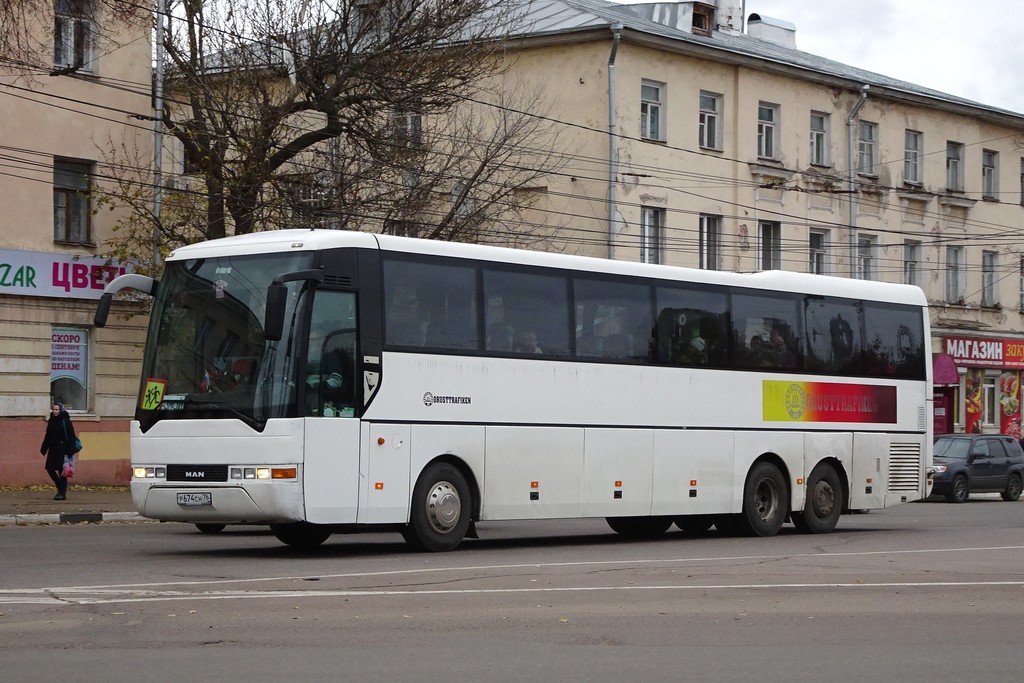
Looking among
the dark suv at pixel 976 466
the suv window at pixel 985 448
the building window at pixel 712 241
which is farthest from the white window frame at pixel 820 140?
the suv window at pixel 985 448

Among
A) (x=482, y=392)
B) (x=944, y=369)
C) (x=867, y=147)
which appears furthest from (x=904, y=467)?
(x=944, y=369)

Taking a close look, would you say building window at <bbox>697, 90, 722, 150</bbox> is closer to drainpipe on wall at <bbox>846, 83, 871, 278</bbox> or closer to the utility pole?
drainpipe on wall at <bbox>846, 83, 871, 278</bbox>

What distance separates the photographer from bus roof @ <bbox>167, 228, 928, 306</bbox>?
16.5 metres

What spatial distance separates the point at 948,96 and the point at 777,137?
36.6 ft

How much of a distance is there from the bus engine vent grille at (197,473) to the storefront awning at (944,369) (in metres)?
37.7

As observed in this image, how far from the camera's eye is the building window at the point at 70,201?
30.8 meters

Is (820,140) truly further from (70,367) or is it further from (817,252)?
(70,367)

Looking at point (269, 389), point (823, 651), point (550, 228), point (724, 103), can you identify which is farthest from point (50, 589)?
point (724, 103)

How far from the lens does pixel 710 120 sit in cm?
4416

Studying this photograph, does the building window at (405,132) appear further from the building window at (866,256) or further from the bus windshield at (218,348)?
the building window at (866,256)

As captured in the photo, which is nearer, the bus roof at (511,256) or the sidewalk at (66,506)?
the bus roof at (511,256)

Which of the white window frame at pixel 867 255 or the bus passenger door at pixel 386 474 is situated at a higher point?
the white window frame at pixel 867 255

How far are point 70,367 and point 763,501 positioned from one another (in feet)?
50.0

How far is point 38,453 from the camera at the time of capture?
29.9m
